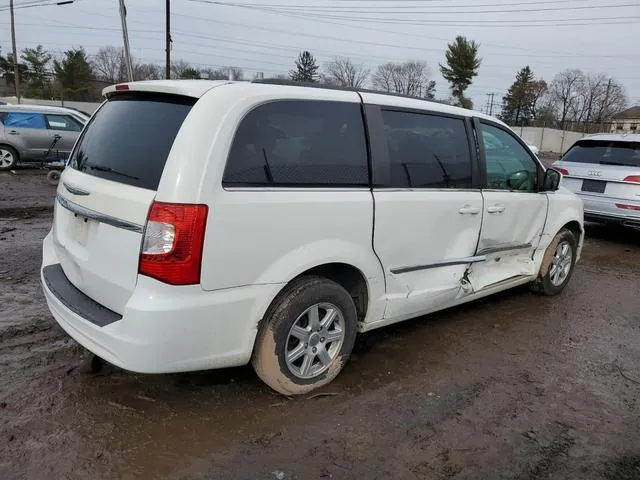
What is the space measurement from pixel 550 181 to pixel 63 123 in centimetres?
1290

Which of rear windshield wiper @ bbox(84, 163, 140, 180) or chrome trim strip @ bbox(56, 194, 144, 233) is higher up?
rear windshield wiper @ bbox(84, 163, 140, 180)

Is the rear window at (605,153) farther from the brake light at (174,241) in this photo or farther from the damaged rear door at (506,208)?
the brake light at (174,241)

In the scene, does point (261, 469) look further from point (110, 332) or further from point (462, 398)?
point (462, 398)

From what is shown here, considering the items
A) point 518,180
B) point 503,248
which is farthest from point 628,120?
point 503,248


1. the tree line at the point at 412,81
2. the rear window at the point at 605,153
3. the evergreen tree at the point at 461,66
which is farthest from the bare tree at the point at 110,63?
the rear window at the point at 605,153

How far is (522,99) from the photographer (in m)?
74.5

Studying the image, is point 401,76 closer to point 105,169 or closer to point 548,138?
point 548,138

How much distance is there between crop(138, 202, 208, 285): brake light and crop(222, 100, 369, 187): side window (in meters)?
0.28

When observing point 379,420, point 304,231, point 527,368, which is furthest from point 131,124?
point 527,368

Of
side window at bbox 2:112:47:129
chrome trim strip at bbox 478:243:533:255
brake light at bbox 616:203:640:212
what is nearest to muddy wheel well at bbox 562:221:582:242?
chrome trim strip at bbox 478:243:533:255

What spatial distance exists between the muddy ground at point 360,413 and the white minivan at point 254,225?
0.35m

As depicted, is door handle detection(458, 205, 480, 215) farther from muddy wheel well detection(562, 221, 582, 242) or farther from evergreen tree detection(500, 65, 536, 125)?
evergreen tree detection(500, 65, 536, 125)

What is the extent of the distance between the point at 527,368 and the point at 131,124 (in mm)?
3190

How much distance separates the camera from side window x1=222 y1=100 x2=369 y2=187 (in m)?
2.77
